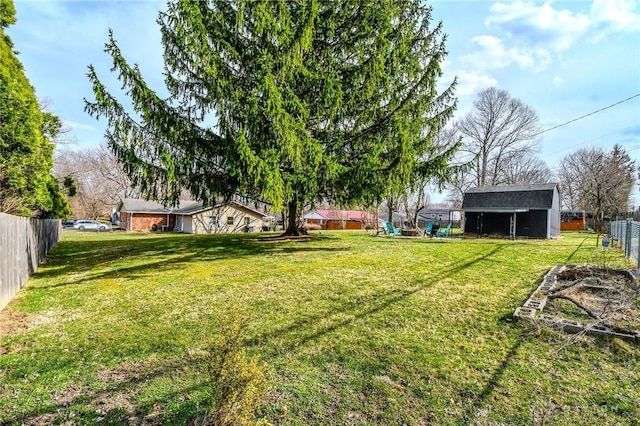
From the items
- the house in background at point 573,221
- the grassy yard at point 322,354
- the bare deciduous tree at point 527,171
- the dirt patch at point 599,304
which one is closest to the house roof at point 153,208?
the grassy yard at point 322,354

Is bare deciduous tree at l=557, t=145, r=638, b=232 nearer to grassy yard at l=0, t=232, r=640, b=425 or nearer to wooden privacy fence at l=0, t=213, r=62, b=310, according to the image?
grassy yard at l=0, t=232, r=640, b=425

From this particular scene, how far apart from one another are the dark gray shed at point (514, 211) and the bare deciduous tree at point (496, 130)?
10.4 metres

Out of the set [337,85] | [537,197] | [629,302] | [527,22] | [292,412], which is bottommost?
[292,412]

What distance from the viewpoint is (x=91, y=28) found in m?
9.59

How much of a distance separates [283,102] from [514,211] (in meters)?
17.0

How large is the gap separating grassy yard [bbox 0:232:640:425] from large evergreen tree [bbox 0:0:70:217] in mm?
2535

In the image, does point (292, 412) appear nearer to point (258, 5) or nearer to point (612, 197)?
point (258, 5)

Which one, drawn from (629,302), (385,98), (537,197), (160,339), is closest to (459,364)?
(629,302)

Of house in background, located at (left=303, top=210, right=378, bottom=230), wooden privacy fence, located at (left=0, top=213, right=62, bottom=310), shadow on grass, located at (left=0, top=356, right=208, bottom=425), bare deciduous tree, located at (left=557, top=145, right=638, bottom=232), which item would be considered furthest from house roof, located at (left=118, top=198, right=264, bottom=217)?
bare deciduous tree, located at (left=557, top=145, right=638, bottom=232)

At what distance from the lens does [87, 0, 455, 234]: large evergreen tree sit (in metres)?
9.55

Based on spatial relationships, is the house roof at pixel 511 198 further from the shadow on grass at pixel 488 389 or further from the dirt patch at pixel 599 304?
the shadow on grass at pixel 488 389

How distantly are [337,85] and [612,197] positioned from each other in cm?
3791

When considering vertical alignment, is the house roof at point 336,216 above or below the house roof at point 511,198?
below

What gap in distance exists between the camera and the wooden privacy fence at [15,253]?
18.4 feet
